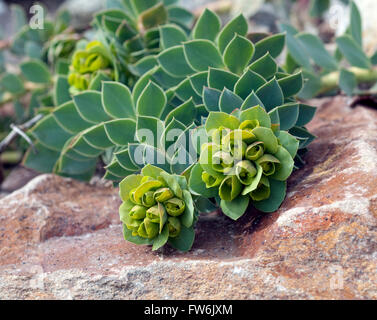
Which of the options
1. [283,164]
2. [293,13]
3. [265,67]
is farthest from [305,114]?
[293,13]

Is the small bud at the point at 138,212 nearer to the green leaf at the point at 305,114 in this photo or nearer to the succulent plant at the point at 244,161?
the succulent plant at the point at 244,161

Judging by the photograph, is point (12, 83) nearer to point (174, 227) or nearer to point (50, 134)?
point (50, 134)

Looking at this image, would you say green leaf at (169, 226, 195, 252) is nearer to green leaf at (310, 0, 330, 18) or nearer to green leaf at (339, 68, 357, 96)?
green leaf at (339, 68, 357, 96)

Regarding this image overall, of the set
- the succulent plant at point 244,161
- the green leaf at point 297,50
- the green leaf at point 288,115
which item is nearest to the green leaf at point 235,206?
the succulent plant at point 244,161

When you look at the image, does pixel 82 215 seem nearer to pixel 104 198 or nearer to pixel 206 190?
pixel 104 198

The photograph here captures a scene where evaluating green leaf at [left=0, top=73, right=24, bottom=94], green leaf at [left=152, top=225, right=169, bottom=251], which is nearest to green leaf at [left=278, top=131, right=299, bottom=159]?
green leaf at [left=152, top=225, right=169, bottom=251]
